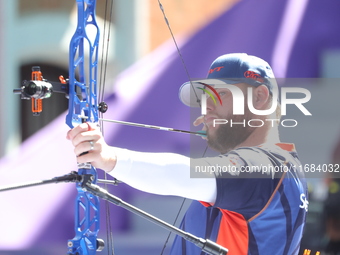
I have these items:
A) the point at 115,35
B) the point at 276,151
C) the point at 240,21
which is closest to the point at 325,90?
the point at 240,21

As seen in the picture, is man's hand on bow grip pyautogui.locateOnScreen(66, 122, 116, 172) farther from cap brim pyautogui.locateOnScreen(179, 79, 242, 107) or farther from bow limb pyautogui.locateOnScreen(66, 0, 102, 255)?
cap brim pyautogui.locateOnScreen(179, 79, 242, 107)

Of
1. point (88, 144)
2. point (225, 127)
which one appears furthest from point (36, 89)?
point (225, 127)

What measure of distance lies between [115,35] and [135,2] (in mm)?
333

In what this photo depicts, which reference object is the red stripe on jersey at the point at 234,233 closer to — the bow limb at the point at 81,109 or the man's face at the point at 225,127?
the man's face at the point at 225,127

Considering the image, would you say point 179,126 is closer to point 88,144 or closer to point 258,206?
point 258,206

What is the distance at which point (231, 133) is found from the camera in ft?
6.68

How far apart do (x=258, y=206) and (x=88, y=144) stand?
1.65 feet

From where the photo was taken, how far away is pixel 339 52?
348cm

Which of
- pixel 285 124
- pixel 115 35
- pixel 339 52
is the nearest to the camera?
pixel 285 124

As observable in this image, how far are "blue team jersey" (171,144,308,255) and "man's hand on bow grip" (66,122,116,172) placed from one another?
302 millimetres

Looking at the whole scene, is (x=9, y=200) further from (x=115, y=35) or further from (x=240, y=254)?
(x=115, y=35)

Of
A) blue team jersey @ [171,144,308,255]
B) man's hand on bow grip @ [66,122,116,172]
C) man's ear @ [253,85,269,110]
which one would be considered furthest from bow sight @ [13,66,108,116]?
man's ear @ [253,85,269,110]

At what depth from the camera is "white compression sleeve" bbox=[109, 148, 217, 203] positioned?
1.64m

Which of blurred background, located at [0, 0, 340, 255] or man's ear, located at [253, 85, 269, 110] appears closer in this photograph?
man's ear, located at [253, 85, 269, 110]
